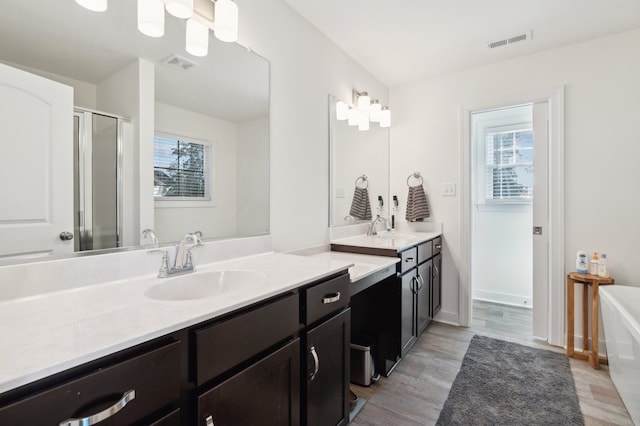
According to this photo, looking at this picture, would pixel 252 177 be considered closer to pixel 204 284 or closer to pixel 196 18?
pixel 204 284

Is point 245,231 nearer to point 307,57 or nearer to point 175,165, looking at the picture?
point 175,165

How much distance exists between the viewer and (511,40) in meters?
2.36

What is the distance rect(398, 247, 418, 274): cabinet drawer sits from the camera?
80.2 inches

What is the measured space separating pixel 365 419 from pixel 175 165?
1596 mm

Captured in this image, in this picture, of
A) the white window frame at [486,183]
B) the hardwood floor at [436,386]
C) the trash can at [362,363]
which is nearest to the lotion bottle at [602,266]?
the hardwood floor at [436,386]

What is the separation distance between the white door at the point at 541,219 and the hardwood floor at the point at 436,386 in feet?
0.77

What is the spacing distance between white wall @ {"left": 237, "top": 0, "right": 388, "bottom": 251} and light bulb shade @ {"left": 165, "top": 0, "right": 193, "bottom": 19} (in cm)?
37

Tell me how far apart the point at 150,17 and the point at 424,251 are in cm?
225

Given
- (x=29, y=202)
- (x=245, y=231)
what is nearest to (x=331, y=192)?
(x=245, y=231)

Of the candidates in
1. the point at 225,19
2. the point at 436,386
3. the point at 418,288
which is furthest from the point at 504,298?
the point at 225,19

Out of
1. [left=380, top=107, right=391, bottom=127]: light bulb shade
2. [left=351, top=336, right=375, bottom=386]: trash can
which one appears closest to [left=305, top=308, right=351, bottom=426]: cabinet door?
[left=351, top=336, right=375, bottom=386]: trash can

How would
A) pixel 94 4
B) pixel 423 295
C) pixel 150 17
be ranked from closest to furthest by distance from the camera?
pixel 94 4, pixel 150 17, pixel 423 295

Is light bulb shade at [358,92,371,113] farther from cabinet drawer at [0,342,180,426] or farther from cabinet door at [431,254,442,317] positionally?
cabinet drawer at [0,342,180,426]

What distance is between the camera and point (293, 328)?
1.12 meters
